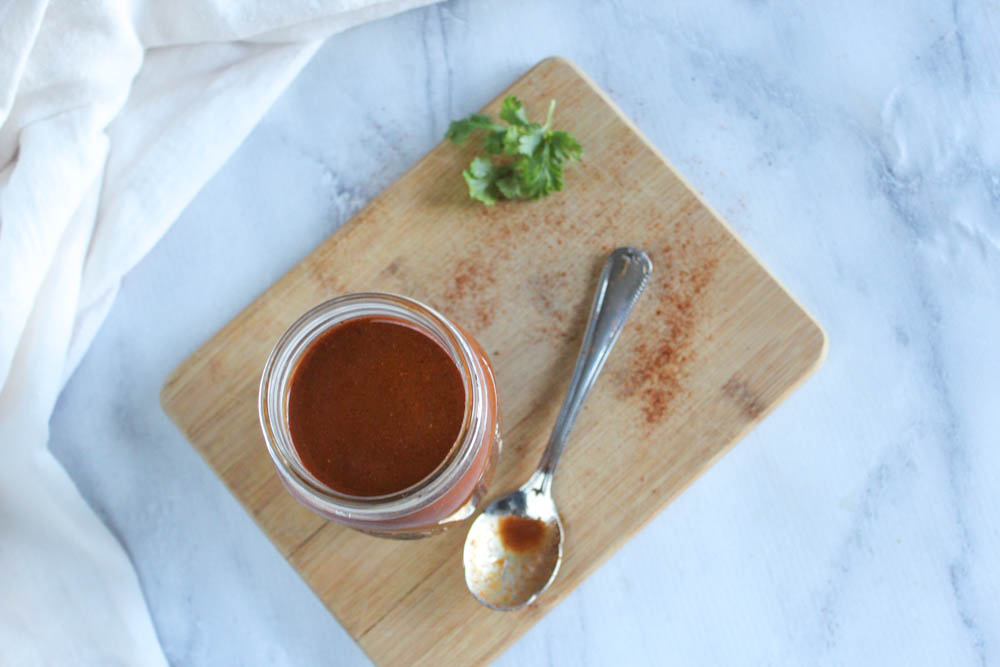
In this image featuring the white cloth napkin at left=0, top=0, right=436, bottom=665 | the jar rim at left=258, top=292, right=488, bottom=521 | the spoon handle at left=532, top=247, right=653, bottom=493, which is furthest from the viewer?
the white cloth napkin at left=0, top=0, right=436, bottom=665

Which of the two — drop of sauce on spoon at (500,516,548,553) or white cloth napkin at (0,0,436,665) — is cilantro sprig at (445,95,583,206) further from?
drop of sauce on spoon at (500,516,548,553)

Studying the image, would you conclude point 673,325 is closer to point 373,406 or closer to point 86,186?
point 373,406

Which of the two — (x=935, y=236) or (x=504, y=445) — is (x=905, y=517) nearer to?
(x=935, y=236)

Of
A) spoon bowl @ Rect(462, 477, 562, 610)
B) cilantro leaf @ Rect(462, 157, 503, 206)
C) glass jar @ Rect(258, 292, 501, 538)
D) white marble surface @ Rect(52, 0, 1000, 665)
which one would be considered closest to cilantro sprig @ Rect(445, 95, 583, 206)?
cilantro leaf @ Rect(462, 157, 503, 206)

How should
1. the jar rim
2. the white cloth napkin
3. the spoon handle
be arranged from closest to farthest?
1. the jar rim
2. the spoon handle
3. the white cloth napkin

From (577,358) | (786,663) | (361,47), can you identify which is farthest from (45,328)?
(786,663)

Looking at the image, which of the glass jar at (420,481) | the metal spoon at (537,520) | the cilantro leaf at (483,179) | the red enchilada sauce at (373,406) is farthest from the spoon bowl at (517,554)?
the cilantro leaf at (483,179)

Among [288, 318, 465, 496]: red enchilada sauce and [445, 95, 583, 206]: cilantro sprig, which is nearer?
[288, 318, 465, 496]: red enchilada sauce
